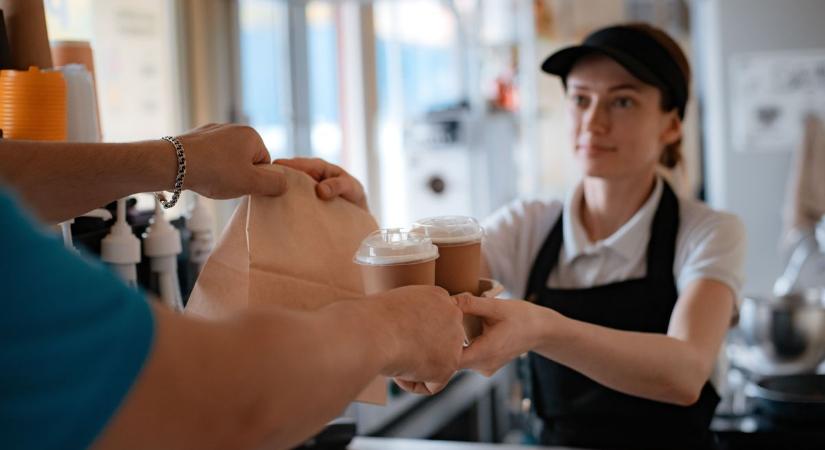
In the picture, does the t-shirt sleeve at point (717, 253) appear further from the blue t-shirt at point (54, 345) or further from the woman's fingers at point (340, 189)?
the blue t-shirt at point (54, 345)

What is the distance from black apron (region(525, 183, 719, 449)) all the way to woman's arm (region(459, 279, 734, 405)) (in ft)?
0.55

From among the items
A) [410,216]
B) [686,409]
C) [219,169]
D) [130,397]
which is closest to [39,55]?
[219,169]

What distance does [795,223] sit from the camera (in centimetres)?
495

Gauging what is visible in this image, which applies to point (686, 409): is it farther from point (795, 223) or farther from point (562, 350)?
point (795, 223)

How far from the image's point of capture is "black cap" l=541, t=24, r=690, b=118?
195cm

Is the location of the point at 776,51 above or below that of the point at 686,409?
above

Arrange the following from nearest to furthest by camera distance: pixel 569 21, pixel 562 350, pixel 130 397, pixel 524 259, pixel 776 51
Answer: pixel 130 397
pixel 562 350
pixel 524 259
pixel 776 51
pixel 569 21

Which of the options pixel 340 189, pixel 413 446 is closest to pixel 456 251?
pixel 340 189

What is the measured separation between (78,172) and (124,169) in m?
0.06

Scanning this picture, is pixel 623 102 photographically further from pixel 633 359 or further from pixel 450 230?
pixel 450 230

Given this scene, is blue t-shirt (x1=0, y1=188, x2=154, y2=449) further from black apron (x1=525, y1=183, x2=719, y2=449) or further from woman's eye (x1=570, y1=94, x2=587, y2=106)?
woman's eye (x1=570, y1=94, x2=587, y2=106)

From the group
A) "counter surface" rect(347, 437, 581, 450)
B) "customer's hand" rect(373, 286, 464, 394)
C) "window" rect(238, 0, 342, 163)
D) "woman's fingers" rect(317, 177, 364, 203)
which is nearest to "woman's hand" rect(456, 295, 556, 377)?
"customer's hand" rect(373, 286, 464, 394)

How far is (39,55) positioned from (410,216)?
14.3 ft

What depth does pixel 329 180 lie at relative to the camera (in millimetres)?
1379
